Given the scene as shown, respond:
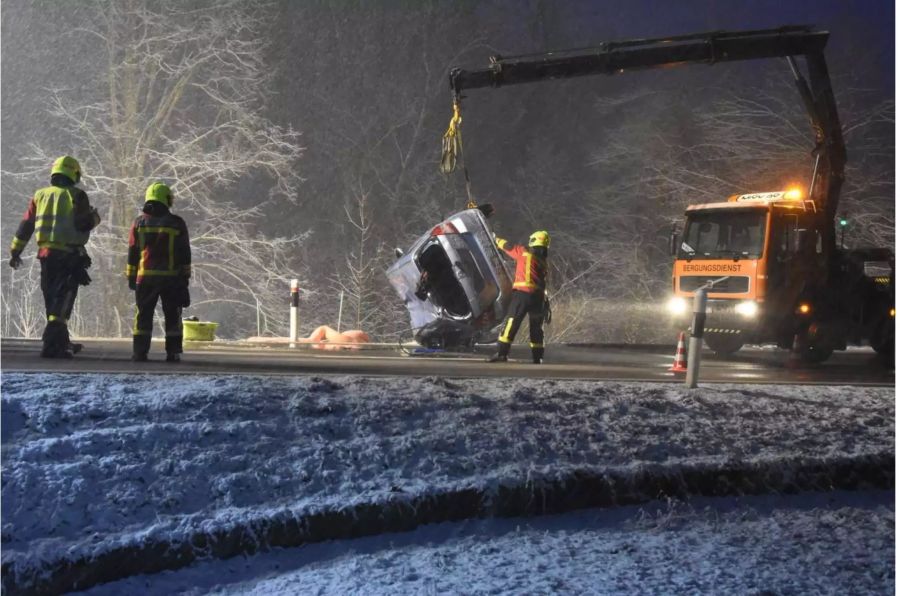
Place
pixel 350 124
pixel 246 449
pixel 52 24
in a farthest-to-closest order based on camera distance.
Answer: pixel 350 124, pixel 52 24, pixel 246 449

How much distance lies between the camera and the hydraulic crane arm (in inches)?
438

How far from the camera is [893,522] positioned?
4.30 meters

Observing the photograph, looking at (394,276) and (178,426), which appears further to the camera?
(394,276)

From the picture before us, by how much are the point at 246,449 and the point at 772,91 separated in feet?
69.3

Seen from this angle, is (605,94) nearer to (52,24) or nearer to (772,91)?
(772,91)

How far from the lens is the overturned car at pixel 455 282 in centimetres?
1075

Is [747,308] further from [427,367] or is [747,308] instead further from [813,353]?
[427,367]

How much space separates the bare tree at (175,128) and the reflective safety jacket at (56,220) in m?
11.3

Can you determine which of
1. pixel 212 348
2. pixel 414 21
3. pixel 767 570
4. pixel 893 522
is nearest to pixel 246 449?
pixel 767 570

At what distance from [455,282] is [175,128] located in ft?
37.2

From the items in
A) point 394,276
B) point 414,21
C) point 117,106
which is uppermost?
point 414,21

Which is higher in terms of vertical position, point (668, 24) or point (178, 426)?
point (668, 24)

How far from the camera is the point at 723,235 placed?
11.9m

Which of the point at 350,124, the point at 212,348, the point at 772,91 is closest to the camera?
the point at 212,348
